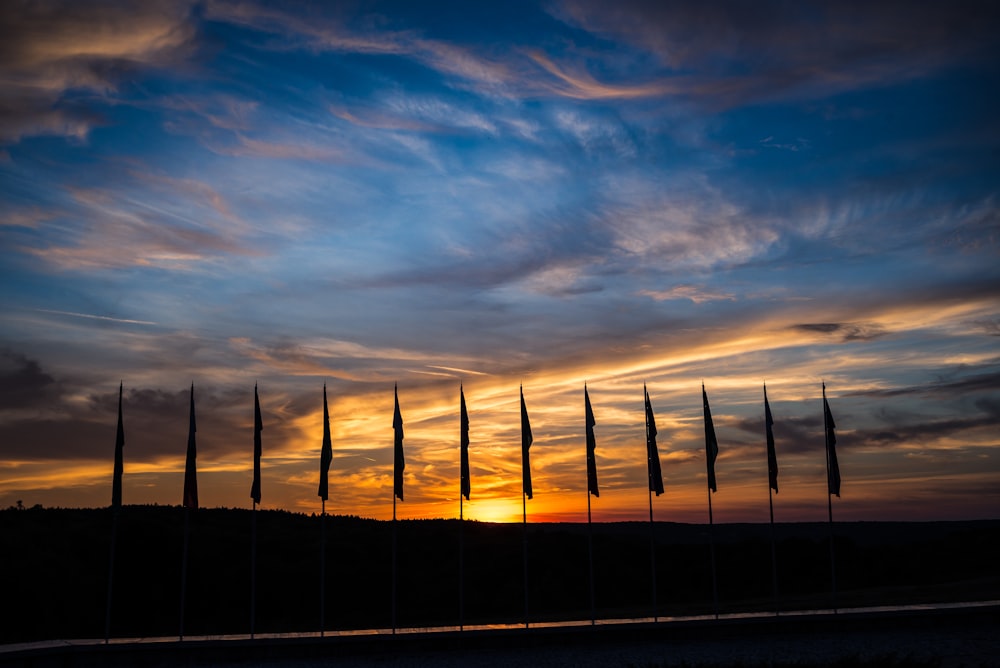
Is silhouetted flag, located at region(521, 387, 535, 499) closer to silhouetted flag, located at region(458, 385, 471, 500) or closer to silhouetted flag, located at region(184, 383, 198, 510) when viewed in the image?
silhouetted flag, located at region(458, 385, 471, 500)

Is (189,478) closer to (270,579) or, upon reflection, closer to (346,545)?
(270,579)

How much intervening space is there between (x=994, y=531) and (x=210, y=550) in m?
75.6

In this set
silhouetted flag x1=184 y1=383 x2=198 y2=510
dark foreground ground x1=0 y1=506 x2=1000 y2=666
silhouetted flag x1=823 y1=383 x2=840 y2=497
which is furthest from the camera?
dark foreground ground x1=0 y1=506 x2=1000 y2=666

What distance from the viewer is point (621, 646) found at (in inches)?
1551

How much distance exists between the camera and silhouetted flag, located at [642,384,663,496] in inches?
1795

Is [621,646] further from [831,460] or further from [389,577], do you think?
[389,577]

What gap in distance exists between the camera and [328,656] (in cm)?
3753

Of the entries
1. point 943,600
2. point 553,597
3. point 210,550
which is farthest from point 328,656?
point 210,550

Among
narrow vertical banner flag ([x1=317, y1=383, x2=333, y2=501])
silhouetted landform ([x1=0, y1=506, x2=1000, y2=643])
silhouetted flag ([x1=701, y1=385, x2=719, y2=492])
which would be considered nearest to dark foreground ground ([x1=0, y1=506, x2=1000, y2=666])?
silhouetted landform ([x1=0, y1=506, x2=1000, y2=643])

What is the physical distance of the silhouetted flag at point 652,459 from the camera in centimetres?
4559

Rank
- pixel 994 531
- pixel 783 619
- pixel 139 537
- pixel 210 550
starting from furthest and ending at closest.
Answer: pixel 994 531 → pixel 210 550 → pixel 139 537 → pixel 783 619

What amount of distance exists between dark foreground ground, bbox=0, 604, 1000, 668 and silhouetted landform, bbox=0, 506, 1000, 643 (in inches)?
558

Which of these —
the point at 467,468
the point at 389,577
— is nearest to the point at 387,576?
the point at 389,577

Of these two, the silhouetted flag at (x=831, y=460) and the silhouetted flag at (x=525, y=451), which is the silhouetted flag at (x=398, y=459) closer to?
the silhouetted flag at (x=525, y=451)
